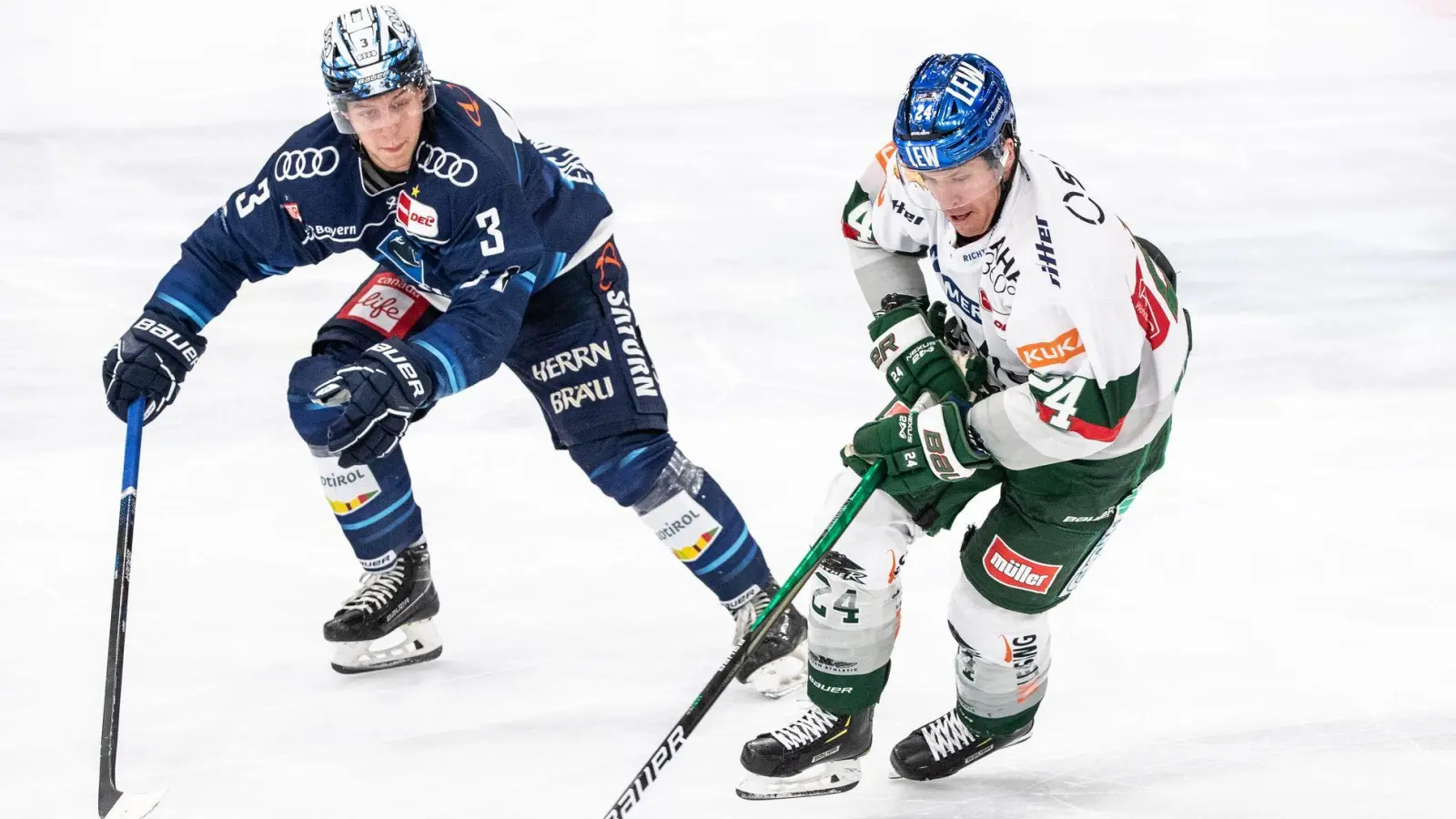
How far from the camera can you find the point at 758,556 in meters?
3.45

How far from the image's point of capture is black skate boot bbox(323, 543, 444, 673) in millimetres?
3477

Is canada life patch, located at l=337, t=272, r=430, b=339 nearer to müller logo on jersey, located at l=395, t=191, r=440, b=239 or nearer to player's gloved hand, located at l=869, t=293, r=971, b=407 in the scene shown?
müller logo on jersey, located at l=395, t=191, r=440, b=239

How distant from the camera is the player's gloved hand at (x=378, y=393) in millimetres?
2932

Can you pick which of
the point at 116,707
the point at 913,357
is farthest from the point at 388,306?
the point at 913,357

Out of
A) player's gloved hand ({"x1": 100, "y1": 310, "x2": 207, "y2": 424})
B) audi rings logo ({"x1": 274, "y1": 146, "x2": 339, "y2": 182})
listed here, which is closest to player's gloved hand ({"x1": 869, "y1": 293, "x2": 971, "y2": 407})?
audi rings logo ({"x1": 274, "y1": 146, "x2": 339, "y2": 182})

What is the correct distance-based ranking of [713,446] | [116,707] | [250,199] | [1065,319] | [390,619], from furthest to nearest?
1. [713,446]
2. [390,619]
3. [250,199]
4. [116,707]
5. [1065,319]

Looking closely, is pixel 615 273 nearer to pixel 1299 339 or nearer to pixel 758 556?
pixel 758 556

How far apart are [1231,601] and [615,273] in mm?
1580

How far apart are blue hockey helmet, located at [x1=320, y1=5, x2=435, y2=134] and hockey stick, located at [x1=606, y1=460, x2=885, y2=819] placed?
1.14m

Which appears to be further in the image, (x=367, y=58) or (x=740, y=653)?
(x=367, y=58)

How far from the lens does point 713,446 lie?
4438 mm

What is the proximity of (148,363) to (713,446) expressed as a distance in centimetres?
168

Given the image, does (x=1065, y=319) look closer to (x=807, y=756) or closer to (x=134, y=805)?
(x=807, y=756)

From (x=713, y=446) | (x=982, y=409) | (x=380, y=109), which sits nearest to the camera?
(x=982, y=409)
